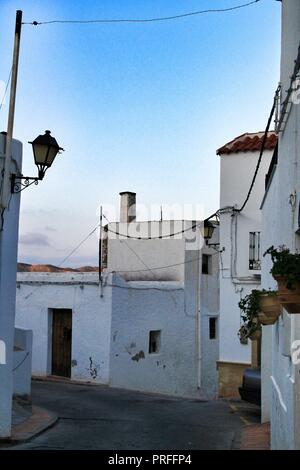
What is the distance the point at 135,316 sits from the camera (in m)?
19.0

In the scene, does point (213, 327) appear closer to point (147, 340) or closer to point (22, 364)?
point (147, 340)

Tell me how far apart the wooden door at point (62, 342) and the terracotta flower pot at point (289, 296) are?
48.1 ft

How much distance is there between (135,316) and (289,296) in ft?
48.4

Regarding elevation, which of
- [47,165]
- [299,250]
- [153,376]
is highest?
→ [47,165]

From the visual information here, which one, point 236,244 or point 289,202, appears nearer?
point 289,202

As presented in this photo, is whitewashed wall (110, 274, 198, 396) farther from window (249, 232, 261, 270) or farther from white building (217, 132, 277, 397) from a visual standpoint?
window (249, 232, 261, 270)

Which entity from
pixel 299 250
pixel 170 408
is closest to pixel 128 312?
pixel 170 408

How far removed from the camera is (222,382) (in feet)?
56.0

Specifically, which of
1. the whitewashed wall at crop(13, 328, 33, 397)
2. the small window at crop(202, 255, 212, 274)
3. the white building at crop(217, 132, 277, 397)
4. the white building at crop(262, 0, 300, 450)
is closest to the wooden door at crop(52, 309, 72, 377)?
the white building at crop(217, 132, 277, 397)

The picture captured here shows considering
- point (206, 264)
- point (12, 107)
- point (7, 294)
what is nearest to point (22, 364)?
point (7, 294)

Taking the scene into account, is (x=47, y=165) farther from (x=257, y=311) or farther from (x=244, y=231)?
(x=244, y=231)

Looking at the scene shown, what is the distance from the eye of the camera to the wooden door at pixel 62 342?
1842 cm

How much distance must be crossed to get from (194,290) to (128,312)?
4767 mm

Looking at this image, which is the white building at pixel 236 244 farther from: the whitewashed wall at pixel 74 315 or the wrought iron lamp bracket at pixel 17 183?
the wrought iron lamp bracket at pixel 17 183
